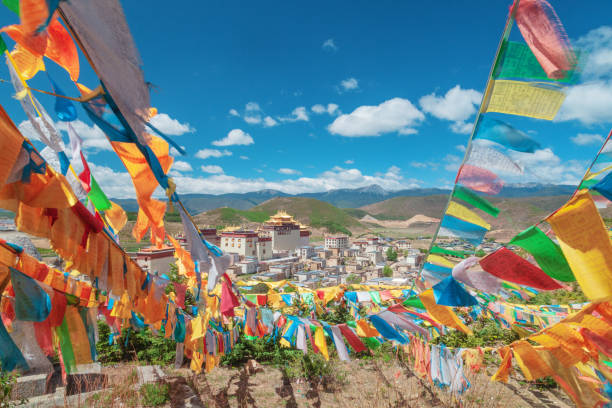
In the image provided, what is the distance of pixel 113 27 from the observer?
1.03 meters

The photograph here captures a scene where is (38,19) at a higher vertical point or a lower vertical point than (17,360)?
higher

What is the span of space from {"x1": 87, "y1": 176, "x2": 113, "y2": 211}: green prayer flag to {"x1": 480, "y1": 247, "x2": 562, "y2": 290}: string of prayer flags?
11.2 ft

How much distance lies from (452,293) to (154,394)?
5473 mm

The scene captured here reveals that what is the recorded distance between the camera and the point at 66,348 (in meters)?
2.52

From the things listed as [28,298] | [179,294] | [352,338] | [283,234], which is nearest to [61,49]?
[28,298]

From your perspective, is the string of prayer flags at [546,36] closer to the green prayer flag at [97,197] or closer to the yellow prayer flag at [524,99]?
the yellow prayer flag at [524,99]

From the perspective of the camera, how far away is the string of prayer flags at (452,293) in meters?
2.24

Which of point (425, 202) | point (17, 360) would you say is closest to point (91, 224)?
point (17, 360)

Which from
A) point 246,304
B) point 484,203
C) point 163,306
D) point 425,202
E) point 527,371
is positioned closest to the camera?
point 484,203

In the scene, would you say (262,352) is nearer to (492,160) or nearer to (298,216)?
(492,160)

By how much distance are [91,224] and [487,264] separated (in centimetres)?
261

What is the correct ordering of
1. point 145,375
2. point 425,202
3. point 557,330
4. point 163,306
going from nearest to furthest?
point 557,330 < point 163,306 < point 145,375 < point 425,202

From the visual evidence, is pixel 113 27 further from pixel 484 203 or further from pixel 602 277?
pixel 602 277

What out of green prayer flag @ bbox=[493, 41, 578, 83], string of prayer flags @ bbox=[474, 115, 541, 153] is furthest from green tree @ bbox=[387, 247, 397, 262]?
green prayer flag @ bbox=[493, 41, 578, 83]
